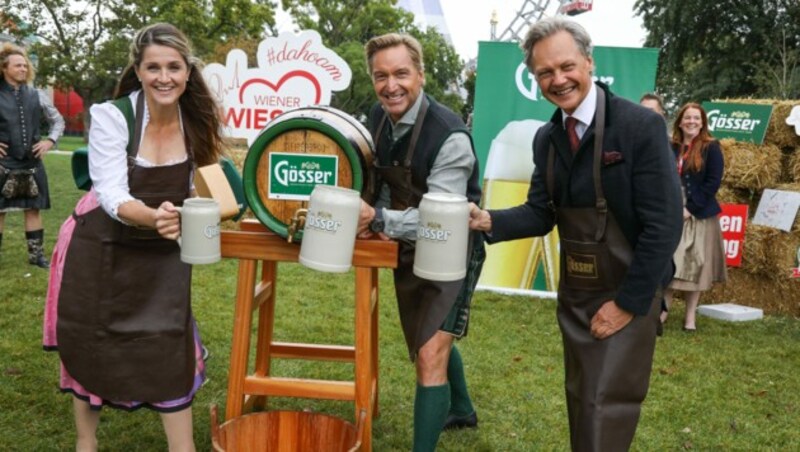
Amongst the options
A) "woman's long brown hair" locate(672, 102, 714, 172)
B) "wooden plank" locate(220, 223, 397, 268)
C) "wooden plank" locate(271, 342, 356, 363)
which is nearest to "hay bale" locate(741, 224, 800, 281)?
"woman's long brown hair" locate(672, 102, 714, 172)

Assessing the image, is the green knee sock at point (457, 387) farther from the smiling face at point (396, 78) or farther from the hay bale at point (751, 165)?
the hay bale at point (751, 165)

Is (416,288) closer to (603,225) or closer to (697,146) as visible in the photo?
(603,225)

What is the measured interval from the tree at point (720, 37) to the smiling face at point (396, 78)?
24.4 m

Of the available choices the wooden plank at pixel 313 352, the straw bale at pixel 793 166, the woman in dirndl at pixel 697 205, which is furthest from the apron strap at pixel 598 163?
the straw bale at pixel 793 166

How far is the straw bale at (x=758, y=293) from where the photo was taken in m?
6.76

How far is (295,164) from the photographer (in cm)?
225

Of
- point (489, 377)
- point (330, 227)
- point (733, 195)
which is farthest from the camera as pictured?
point (733, 195)

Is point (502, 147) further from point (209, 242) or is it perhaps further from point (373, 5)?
point (373, 5)

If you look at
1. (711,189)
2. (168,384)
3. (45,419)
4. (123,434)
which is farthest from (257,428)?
(711,189)

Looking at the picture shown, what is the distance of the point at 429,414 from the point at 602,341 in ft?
2.58

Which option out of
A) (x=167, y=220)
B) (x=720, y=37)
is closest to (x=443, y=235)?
(x=167, y=220)

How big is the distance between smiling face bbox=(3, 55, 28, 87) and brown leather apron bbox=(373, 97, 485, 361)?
460 centimetres

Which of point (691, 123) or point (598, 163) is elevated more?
point (691, 123)

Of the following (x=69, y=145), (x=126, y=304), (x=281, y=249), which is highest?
(x=281, y=249)
